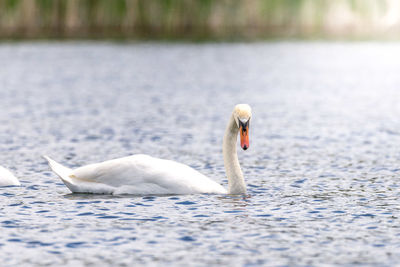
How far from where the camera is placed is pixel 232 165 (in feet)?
55.6

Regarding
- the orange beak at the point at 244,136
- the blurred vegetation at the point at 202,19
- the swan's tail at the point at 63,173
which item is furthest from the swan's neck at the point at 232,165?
the blurred vegetation at the point at 202,19

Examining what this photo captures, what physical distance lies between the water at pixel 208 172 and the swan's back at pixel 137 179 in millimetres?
236

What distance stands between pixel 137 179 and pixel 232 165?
187 centimetres

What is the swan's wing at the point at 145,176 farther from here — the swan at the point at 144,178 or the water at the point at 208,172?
the water at the point at 208,172

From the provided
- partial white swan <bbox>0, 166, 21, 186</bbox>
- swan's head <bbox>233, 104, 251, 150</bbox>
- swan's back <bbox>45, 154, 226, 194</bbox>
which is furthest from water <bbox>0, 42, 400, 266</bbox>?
swan's head <bbox>233, 104, 251, 150</bbox>

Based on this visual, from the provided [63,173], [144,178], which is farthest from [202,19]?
[144,178]

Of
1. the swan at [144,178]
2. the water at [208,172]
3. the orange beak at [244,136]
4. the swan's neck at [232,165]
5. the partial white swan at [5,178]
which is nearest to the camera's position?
the water at [208,172]

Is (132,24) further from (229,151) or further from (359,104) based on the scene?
(229,151)

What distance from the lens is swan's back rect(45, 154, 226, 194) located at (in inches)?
653

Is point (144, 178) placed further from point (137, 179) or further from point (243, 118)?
point (243, 118)

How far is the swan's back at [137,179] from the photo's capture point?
1659 centimetres

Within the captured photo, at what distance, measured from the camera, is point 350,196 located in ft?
55.8

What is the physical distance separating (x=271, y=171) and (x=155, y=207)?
539 centimetres

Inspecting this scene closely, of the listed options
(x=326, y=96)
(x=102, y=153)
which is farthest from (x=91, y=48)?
(x=102, y=153)
